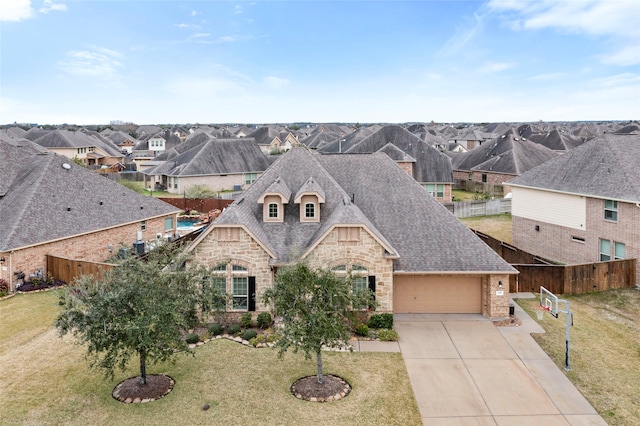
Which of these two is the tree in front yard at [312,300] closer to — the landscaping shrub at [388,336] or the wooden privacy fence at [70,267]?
the landscaping shrub at [388,336]

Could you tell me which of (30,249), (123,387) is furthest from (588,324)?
(30,249)

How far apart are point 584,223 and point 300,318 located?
74.6ft

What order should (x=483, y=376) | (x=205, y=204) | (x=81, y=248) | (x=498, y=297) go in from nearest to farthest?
(x=483, y=376) → (x=498, y=297) → (x=81, y=248) → (x=205, y=204)

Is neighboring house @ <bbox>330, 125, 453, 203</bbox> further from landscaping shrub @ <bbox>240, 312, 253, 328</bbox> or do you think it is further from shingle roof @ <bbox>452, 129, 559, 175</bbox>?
landscaping shrub @ <bbox>240, 312, 253, 328</bbox>

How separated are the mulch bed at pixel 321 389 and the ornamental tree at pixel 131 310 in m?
4.07

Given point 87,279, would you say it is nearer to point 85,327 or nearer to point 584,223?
point 85,327

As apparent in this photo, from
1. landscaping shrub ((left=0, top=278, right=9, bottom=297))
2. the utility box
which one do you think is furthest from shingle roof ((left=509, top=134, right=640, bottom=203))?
landscaping shrub ((left=0, top=278, right=9, bottom=297))

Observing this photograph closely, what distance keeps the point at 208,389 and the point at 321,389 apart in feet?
12.3

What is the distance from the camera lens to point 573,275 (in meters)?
25.8

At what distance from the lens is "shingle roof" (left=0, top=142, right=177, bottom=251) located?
26719mm

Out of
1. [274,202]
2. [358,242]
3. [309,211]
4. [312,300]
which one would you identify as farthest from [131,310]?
[309,211]

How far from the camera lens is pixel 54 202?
29.4 m

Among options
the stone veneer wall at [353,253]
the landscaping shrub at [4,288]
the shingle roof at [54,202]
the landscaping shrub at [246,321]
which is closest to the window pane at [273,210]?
the stone veneer wall at [353,253]

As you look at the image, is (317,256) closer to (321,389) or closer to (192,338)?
(192,338)
